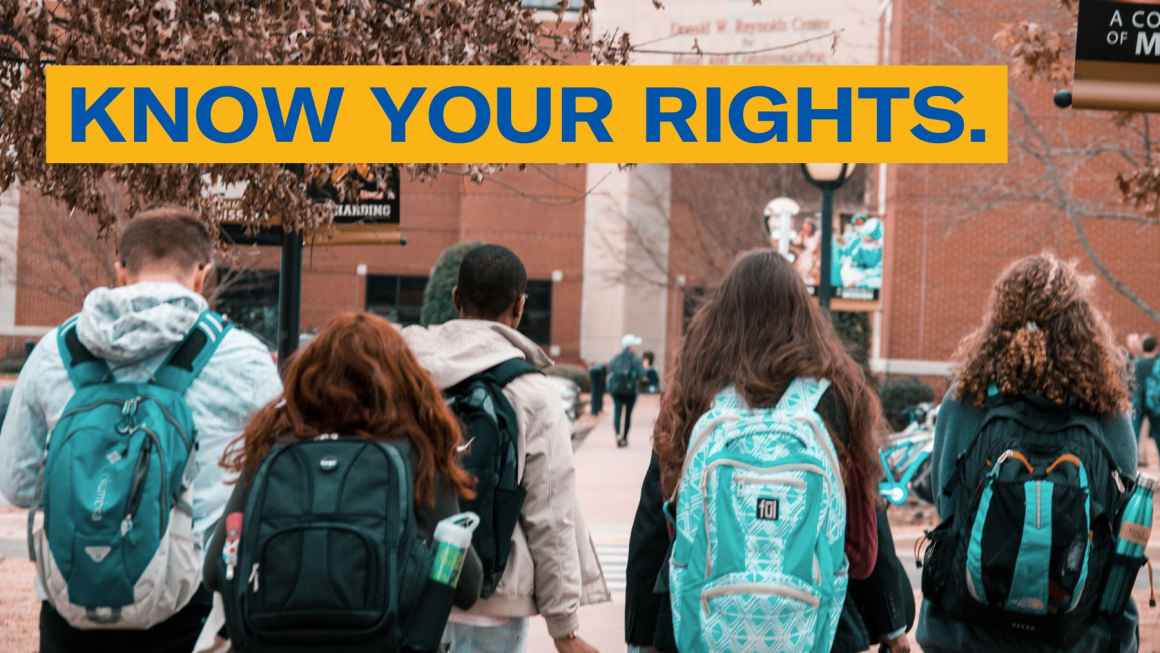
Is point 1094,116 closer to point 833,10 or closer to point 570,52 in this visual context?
point 833,10

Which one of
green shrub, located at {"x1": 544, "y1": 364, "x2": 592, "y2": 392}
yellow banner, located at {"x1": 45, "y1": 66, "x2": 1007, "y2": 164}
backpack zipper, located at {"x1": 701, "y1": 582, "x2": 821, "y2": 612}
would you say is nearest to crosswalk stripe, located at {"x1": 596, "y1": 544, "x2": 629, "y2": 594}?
yellow banner, located at {"x1": 45, "y1": 66, "x2": 1007, "y2": 164}

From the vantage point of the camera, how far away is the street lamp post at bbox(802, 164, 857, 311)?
514 inches

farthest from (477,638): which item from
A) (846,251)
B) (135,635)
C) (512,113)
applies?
(846,251)

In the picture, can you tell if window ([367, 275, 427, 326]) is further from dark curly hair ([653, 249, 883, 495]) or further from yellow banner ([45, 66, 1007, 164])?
dark curly hair ([653, 249, 883, 495])

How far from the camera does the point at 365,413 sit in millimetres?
3766

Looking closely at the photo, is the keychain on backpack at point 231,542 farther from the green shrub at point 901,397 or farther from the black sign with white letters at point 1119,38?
the green shrub at point 901,397

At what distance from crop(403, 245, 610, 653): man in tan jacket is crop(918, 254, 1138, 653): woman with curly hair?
1.20 metres

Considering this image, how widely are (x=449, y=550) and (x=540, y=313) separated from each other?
172 feet

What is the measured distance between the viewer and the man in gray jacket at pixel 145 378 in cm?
416

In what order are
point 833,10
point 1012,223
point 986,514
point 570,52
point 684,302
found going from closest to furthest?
point 986,514 → point 570,52 → point 833,10 → point 1012,223 → point 684,302

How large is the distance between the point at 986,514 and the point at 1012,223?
25.6 m

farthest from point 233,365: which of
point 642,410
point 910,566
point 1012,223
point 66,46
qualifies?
point 642,410

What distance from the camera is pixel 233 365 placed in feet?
14.0

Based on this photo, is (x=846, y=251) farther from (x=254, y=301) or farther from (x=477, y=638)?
(x=254, y=301)
